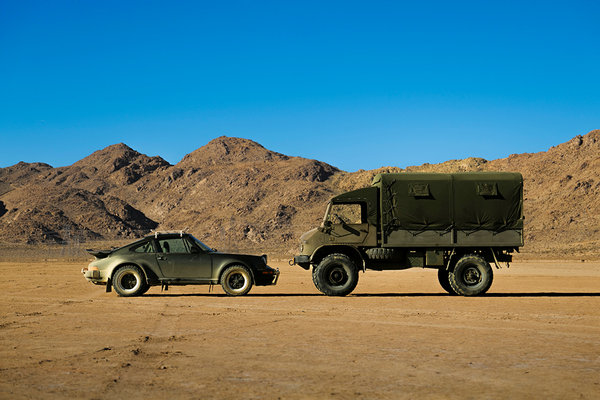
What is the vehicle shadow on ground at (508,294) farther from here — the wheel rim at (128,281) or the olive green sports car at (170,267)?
the wheel rim at (128,281)

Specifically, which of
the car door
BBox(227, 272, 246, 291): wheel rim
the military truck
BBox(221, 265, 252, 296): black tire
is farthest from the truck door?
the car door

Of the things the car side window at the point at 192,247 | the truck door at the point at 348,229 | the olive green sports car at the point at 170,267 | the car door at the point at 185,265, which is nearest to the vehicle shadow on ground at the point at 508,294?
the truck door at the point at 348,229

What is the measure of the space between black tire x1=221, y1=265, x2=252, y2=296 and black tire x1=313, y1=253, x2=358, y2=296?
75.0 inches

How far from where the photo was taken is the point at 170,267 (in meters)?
16.9

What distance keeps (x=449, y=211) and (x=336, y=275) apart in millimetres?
3690

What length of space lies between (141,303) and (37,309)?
7.86ft

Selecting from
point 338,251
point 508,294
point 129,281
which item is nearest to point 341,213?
point 338,251

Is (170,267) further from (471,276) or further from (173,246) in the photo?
(471,276)

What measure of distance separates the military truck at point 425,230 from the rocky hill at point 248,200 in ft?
174

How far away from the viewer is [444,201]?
1775cm

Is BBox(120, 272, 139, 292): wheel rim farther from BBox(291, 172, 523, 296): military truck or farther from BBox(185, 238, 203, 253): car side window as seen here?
BBox(291, 172, 523, 296): military truck

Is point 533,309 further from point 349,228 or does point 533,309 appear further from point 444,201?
point 349,228

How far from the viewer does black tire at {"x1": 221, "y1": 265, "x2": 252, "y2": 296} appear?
1711 cm

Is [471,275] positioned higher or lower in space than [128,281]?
higher
